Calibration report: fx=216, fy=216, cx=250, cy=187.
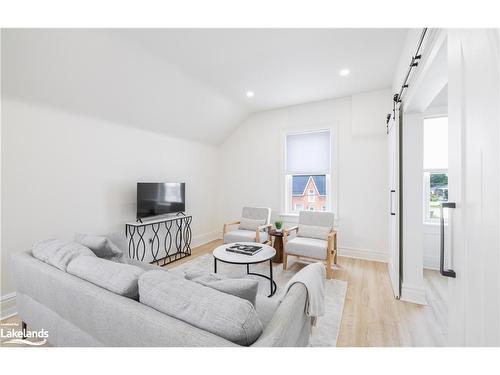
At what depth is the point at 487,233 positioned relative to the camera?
0.82m

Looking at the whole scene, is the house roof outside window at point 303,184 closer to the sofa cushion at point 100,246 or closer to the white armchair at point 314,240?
the white armchair at point 314,240

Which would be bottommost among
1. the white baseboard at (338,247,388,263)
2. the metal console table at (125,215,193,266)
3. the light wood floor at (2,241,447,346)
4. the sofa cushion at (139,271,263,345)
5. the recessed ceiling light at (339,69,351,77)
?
the light wood floor at (2,241,447,346)

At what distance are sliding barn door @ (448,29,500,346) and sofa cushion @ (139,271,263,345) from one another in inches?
35.3

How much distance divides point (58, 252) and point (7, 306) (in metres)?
1.40

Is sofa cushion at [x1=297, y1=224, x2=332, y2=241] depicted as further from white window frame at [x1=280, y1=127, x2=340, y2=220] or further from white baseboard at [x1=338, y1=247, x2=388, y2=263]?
white baseboard at [x1=338, y1=247, x2=388, y2=263]

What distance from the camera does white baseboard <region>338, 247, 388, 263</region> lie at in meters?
3.78

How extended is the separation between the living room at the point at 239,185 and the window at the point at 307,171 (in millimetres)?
31

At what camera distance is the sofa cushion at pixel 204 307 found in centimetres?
92

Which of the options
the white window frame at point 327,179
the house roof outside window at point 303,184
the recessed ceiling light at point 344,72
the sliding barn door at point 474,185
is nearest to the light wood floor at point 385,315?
the sliding barn door at point 474,185

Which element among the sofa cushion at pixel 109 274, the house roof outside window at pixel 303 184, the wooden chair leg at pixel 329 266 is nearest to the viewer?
the sofa cushion at pixel 109 274

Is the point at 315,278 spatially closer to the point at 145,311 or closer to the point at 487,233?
the point at 487,233

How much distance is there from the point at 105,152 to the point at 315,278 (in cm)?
318
